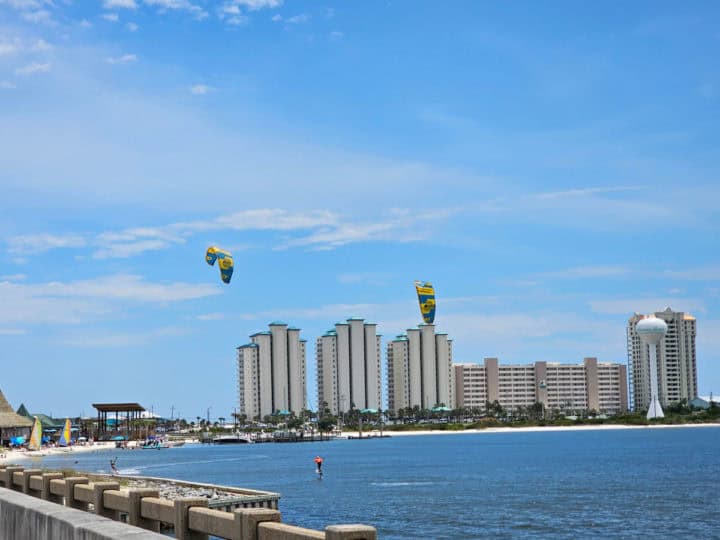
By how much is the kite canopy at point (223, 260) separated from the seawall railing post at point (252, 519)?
121246mm

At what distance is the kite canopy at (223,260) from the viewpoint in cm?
13011

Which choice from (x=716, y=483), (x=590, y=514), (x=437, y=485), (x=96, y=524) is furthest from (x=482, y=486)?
(x=96, y=524)

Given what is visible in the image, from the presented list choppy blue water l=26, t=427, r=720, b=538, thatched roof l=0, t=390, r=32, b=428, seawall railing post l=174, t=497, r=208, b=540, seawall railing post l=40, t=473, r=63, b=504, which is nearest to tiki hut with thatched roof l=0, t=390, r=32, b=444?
thatched roof l=0, t=390, r=32, b=428

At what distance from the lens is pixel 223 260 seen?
134 metres

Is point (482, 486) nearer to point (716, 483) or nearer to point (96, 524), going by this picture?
point (716, 483)

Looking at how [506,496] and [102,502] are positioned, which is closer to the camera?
[102,502]

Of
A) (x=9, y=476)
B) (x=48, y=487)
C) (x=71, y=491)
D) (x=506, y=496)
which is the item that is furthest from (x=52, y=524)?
(x=506, y=496)

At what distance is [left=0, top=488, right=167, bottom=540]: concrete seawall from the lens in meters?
7.12

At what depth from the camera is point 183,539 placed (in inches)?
352

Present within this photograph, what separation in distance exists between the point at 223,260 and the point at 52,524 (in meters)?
127

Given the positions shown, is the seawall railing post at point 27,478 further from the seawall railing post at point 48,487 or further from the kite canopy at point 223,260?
the kite canopy at point 223,260

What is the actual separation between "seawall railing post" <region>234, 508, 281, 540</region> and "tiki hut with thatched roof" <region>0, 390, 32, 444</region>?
417 ft

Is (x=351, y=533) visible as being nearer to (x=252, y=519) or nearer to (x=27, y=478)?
(x=252, y=519)

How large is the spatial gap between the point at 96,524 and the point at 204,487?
1900 inches
